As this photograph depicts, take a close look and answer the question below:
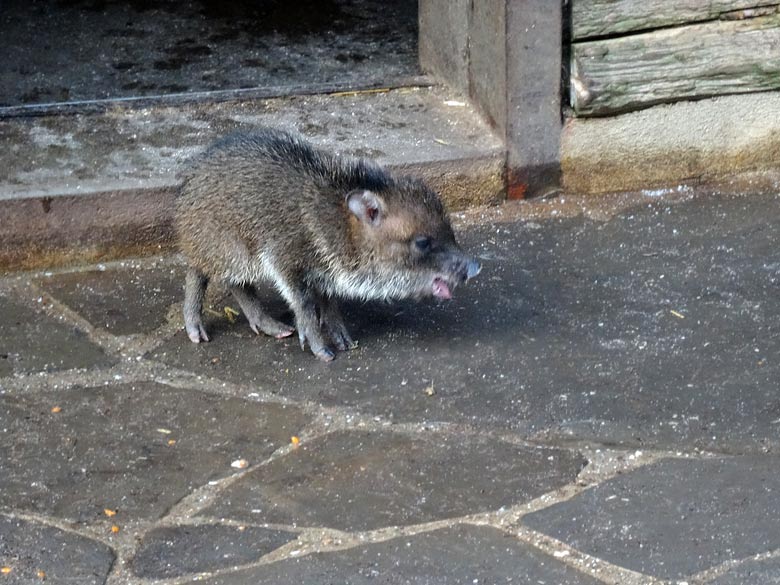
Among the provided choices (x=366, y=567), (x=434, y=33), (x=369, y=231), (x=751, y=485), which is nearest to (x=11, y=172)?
(x=369, y=231)

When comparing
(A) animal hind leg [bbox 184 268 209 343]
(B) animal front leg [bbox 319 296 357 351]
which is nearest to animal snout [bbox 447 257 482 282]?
(B) animal front leg [bbox 319 296 357 351]

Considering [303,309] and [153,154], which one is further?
[153,154]

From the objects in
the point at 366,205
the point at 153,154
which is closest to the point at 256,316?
the point at 366,205

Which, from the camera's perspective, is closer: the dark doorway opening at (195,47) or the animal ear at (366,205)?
the animal ear at (366,205)

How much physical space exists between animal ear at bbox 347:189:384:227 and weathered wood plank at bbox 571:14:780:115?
148 cm

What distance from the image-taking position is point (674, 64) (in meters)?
5.79

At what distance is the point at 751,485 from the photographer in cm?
380

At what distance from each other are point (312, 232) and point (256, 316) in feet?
1.46

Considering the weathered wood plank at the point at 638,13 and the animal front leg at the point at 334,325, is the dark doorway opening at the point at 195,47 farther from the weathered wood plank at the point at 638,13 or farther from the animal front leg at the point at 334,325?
the animal front leg at the point at 334,325

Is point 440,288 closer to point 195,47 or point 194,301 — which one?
point 194,301

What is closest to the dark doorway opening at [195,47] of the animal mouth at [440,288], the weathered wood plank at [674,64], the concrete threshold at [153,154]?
the concrete threshold at [153,154]

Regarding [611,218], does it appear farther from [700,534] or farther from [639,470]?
[700,534]

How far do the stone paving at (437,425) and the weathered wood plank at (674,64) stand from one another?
0.53 metres

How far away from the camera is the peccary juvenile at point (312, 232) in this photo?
4668 millimetres
